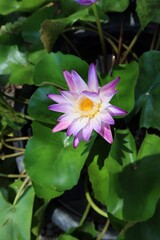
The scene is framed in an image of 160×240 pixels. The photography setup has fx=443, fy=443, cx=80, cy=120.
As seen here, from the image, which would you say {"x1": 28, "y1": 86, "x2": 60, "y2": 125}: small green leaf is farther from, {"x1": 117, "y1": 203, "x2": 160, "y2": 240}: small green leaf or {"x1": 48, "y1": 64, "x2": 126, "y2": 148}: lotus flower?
{"x1": 117, "y1": 203, "x2": 160, "y2": 240}: small green leaf

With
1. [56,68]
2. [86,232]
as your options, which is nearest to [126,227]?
[86,232]

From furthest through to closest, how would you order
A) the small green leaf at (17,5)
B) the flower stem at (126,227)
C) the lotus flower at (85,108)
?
the small green leaf at (17,5)
the flower stem at (126,227)
the lotus flower at (85,108)

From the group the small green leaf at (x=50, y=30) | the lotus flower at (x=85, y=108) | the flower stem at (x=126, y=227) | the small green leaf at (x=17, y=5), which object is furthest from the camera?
the small green leaf at (x=17, y=5)

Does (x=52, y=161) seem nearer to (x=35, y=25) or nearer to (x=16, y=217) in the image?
(x=16, y=217)

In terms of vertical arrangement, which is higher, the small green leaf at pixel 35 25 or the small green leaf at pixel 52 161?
the small green leaf at pixel 35 25

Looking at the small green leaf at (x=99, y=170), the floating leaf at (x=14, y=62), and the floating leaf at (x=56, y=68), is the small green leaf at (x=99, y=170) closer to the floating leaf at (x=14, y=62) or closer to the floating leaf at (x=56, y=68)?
the floating leaf at (x=56, y=68)

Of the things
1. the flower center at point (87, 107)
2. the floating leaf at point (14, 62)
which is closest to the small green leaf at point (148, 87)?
the flower center at point (87, 107)

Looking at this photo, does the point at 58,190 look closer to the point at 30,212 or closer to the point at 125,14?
the point at 30,212
